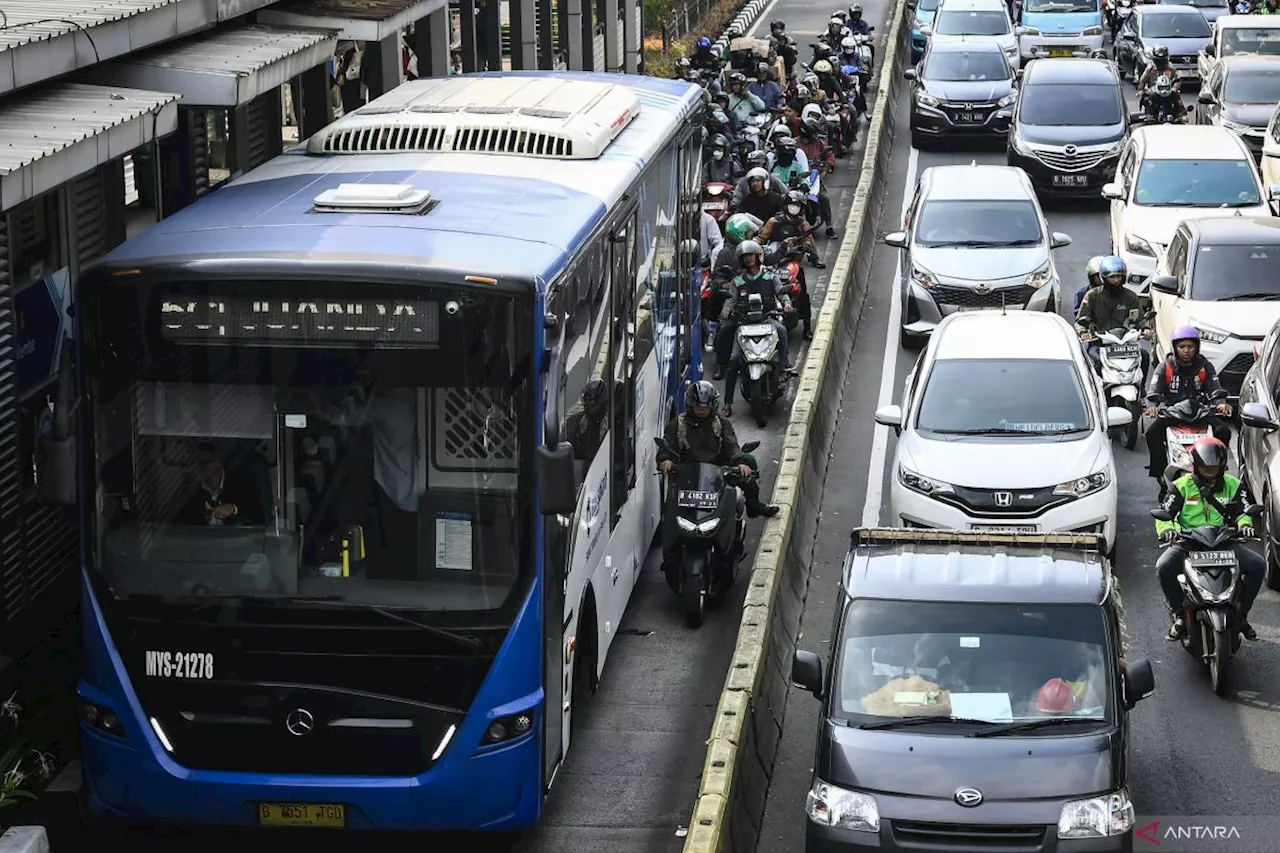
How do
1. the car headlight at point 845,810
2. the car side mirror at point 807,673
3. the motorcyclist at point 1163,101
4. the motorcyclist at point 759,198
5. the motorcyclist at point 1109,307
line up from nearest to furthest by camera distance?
the car headlight at point 845,810, the car side mirror at point 807,673, the motorcyclist at point 1109,307, the motorcyclist at point 759,198, the motorcyclist at point 1163,101

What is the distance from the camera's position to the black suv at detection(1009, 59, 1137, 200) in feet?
101

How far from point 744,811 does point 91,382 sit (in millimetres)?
3925

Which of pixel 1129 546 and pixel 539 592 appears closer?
pixel 539 592

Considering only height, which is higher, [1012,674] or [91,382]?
[91,382]

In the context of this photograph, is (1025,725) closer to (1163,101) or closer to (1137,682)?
(1137,682)

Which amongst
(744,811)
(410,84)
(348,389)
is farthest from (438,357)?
(410,84)

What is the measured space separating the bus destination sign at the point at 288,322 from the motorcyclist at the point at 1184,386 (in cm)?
826

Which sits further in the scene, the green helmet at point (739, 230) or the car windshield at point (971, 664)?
the green helmet at point (739, 230)

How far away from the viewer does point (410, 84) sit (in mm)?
16578

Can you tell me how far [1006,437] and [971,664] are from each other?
5.63 m

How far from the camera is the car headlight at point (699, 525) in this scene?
604 inches

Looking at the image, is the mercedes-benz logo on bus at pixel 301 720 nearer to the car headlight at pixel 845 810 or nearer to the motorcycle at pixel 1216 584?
the car headlight at pixel 845 810

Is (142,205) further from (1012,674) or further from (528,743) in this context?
(1012,674)

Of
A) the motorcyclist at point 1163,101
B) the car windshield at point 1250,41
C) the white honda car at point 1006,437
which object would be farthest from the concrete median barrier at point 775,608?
the car windshield at point 1250,41
